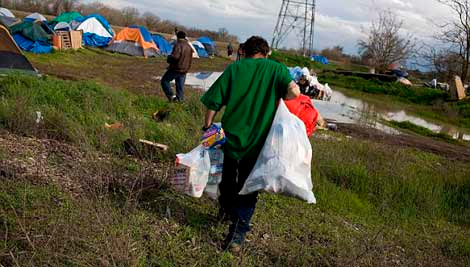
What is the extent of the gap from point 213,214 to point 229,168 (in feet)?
2.26

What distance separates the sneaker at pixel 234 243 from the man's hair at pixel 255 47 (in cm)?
135

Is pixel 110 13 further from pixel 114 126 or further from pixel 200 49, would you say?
pixel 114 126

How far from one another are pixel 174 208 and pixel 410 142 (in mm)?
9360

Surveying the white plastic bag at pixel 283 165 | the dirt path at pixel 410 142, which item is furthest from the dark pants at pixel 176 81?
the white plastic bag at pixel 283 165

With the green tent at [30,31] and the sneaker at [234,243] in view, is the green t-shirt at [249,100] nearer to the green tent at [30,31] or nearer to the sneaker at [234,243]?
the sneaker at [234,243]

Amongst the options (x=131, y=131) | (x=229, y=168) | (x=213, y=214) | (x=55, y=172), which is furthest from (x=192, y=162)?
(x=131, y=131)

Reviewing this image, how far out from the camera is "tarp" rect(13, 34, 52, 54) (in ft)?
69.6

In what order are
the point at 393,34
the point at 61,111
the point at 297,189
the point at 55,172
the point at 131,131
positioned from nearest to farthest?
1. the point at 297,189
2. the point at 55,172
3. the point at 131,131
4. the point at 61,111
5. the point at 393,34

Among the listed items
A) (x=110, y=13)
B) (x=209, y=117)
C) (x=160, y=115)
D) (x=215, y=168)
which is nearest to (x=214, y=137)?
(x=209, y=117)

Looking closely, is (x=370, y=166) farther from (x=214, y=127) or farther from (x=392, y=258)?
(x=214, y=127)

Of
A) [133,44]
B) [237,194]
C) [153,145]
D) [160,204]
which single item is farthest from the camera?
[133,44]

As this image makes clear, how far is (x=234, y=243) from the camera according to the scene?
3547 millimetres

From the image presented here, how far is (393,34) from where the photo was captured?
39.6 m

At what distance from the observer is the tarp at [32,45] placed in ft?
69.6
